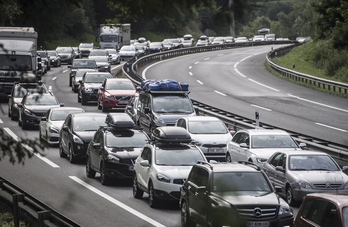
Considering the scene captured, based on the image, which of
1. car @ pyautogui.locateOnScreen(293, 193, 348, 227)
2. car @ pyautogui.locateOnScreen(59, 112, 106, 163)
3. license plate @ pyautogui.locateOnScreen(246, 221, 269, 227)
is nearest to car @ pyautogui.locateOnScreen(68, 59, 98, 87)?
car @ pyautogui.locateOnScreen(59, 112, 106, 163)

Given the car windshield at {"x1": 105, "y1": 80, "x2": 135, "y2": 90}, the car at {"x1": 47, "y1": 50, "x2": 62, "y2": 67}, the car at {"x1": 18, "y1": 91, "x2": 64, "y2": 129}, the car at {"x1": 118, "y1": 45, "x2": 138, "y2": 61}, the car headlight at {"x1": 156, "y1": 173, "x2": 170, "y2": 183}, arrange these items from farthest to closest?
1. the car at {"x1": 118, "y1": 45, "x2": 138, "y2": 61}
2. the car at {"x1": 47, "y1": 50, "x2": 62, "y2": 67}
3. the car windshield at {"x1": 105, "y1": 80, "x2": 135, "y2": 90}
4. the car at {"x1": 18, "y1": 91, "x2": 64, "y2": 129}
5. the car headlight at {"x1": 156, "y1": 173, "x2": 170, "y2": 183}

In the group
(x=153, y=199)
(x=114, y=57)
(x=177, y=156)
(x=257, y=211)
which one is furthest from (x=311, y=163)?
(x=114, y=57)

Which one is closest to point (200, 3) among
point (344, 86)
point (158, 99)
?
point (158, 99)

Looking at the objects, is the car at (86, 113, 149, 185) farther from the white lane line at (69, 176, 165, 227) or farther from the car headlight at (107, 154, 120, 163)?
the white lane line at (69, 176, 165, 227)

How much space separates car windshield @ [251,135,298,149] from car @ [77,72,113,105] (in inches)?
794

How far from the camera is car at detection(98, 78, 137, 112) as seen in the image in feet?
123

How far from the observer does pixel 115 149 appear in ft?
69.4

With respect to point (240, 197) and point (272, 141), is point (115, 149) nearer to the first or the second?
point (272, 141)

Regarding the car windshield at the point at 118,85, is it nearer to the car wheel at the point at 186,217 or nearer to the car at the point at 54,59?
the car wheel at the point at 186,217

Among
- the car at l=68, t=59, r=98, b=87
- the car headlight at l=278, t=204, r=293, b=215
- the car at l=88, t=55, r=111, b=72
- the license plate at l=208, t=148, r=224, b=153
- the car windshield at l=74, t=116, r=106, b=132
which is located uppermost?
the car headlight at l=278, t=204, r=293, b=215

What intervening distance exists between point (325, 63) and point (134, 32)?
67422 mm

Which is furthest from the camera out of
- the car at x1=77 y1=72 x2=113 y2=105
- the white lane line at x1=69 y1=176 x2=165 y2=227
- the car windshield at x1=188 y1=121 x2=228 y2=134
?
the car at x1=77 y1=72 x2=113 y2=105

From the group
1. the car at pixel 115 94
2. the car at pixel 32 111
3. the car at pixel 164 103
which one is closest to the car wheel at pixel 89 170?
the car at pixel 164 103

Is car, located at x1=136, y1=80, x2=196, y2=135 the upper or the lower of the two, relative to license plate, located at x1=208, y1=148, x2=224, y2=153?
upper
